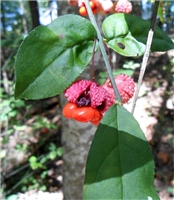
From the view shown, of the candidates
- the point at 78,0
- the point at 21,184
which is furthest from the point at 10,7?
the point at 78,0

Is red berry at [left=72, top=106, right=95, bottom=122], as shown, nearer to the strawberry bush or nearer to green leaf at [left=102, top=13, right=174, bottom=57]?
the strawberry bush

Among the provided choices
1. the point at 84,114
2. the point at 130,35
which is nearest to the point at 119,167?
the point at 84,114

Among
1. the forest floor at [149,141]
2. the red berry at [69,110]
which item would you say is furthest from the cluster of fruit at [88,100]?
the forest floor at [149,141]

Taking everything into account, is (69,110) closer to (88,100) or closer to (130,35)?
(88,100)

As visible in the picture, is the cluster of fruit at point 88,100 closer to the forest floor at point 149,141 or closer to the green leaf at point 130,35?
the green leaf at point 130,35

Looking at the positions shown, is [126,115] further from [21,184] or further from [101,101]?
[21,184]

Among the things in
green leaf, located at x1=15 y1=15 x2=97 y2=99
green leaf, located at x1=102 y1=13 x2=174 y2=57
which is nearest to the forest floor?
green leaf, located at x1=102 y1=13 x2=174 y2=57

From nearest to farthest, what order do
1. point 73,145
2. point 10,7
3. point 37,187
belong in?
point 73,145 → point 37,187 → point 10,7
